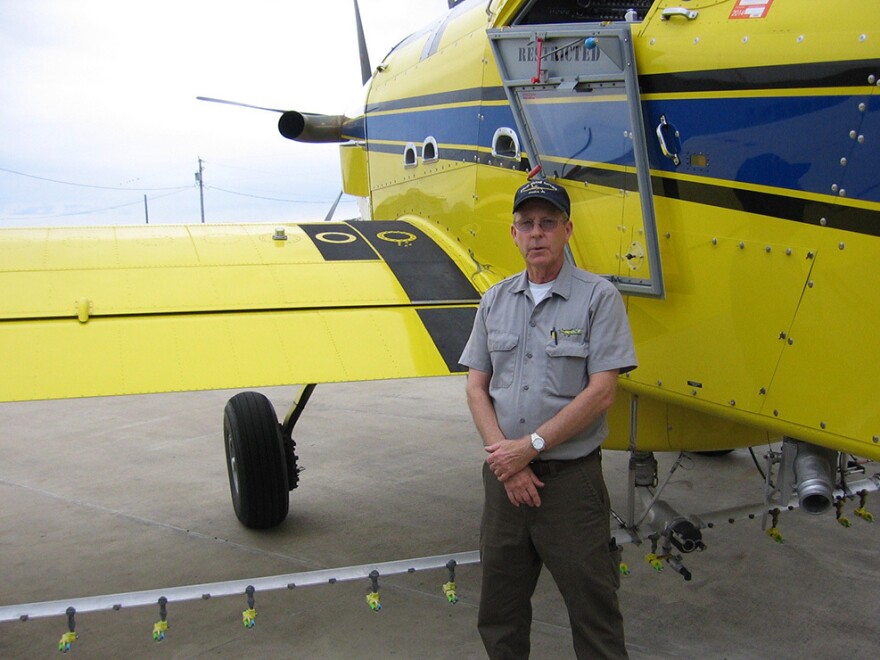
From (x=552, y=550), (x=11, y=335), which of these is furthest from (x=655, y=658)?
(x=11, y=335)

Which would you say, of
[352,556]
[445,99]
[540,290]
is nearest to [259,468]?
[352,556]

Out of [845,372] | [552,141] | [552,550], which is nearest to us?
[845,372]

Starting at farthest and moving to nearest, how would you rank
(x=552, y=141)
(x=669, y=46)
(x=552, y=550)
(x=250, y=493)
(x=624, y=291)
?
1. (x=250, y=493)
2. (x=552, y=141)
3. (x=624, y=291)
4. (x=669, y=46)
5. (x=552, y=550)

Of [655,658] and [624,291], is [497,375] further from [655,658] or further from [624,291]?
[655,658]

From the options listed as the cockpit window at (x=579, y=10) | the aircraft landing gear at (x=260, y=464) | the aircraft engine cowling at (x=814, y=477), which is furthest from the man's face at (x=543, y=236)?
the aircraft landing gear at (x=260, y=464)

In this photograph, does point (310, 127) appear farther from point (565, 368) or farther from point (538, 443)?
point (538, 443)

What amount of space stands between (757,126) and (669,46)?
46 centimetres

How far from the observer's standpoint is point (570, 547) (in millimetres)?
2586

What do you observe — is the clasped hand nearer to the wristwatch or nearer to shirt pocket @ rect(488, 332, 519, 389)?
the wristwatch

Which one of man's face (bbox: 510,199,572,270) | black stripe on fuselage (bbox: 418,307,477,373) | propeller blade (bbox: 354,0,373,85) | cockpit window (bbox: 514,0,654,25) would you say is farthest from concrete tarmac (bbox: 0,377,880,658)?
propeller blade (bbox: 354,0,373,85)

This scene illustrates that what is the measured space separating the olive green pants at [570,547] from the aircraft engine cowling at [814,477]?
0.75 meters

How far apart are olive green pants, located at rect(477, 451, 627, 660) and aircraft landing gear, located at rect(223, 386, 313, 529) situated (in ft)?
9.33

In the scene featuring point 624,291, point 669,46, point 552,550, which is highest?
point 669,46

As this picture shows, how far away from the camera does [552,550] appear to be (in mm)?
2609
